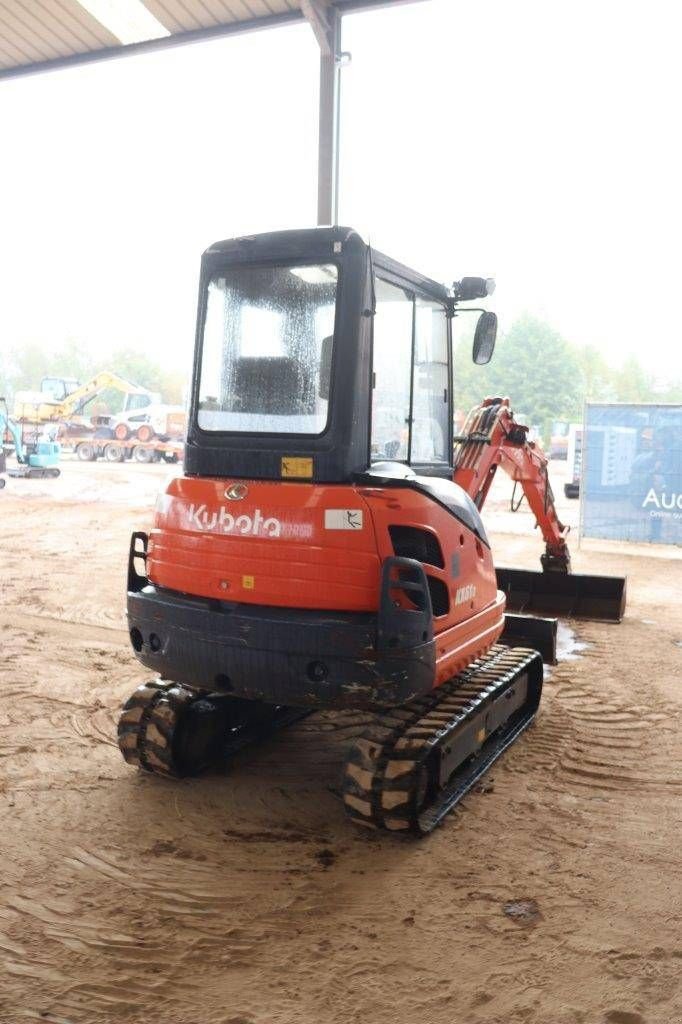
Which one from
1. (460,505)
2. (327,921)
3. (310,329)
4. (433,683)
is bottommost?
(327,921)

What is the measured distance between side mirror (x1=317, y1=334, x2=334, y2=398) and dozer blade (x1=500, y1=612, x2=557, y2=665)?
3.15 m

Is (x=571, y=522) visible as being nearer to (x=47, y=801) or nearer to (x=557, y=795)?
(x=557, y=795)

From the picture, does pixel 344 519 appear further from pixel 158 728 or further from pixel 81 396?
pixel 81 396

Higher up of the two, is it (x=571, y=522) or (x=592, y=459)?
(x=592, y=459)

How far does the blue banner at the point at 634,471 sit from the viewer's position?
1173cm

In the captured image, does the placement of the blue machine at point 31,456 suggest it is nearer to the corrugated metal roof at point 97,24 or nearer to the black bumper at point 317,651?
the corrugated metal roof at point 97,24

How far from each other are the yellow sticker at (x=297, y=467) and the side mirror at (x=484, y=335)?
1348 mm

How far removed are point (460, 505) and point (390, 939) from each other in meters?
2.07

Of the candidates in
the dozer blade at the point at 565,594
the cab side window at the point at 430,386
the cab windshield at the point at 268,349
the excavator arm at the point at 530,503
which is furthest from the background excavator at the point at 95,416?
the cab windshield at the point at 268,349

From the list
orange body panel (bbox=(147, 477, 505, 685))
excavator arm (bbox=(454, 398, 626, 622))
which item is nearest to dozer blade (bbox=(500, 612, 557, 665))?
excavator arm (bbox=(454, 398, 626, 622))

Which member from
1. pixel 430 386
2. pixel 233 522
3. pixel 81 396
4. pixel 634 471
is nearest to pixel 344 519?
pixel 233 522

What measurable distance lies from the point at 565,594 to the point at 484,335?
4.28m

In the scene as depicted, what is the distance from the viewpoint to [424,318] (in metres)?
4.67

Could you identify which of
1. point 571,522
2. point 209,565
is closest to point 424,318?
point 209,565
